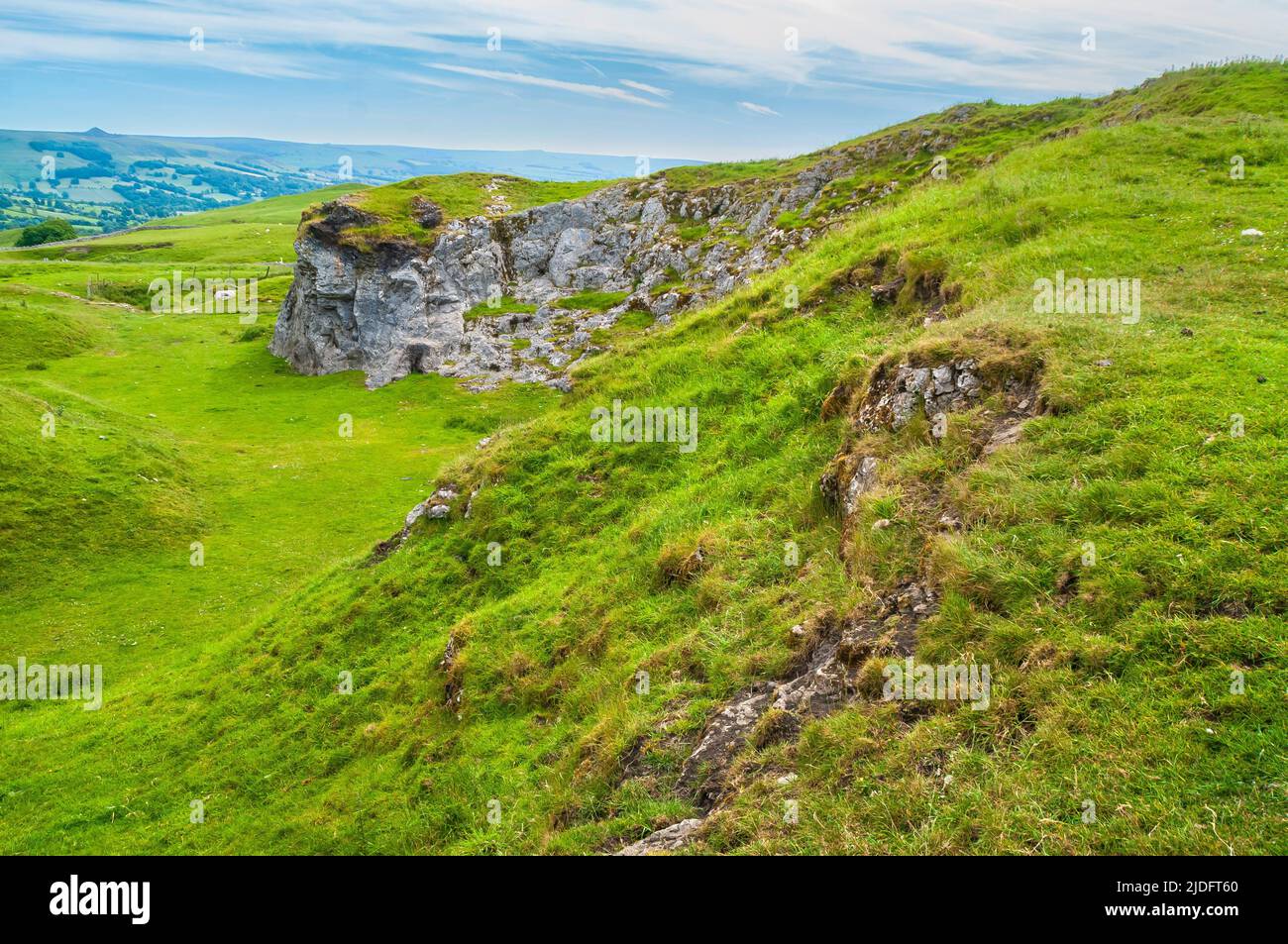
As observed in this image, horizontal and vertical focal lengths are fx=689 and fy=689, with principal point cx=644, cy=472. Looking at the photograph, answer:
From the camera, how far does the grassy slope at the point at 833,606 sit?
7.00 metres

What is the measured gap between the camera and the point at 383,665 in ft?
59.5

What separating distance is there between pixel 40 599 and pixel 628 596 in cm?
3071

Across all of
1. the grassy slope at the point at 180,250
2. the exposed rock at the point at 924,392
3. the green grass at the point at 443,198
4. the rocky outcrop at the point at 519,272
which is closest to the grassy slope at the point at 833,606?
the exposed rock at the point at 924,392

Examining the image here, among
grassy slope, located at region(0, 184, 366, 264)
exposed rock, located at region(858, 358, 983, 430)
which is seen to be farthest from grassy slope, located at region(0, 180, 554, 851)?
grassy slope, located at region(0, 184, 366, 264)

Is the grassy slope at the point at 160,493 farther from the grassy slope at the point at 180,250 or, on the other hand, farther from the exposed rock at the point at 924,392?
the grassy slope at the point at 180,250

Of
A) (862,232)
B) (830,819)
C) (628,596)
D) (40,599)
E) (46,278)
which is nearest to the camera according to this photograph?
(830,819)

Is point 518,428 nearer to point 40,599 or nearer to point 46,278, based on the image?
point 40,599

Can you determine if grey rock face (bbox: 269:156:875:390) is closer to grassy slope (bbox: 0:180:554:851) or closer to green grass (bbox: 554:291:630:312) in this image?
green grass (bbox: 554:291:630:312)

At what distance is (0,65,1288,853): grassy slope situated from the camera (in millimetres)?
7000

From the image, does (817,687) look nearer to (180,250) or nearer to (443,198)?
(443,198)

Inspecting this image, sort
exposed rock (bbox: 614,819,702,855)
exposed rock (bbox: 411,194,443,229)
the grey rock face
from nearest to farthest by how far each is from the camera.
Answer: exposed rock (bbox: 614,819,702,855)
the grey rock face
exposed rock (bbox: 411,194,443,229)

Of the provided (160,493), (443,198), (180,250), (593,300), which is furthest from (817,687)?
(180,250)

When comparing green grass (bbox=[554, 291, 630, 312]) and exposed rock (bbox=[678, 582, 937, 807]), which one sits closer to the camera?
exposed rock (bbox=[678, 582, 937, 807])

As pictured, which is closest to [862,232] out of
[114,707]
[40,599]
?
[114,707]
